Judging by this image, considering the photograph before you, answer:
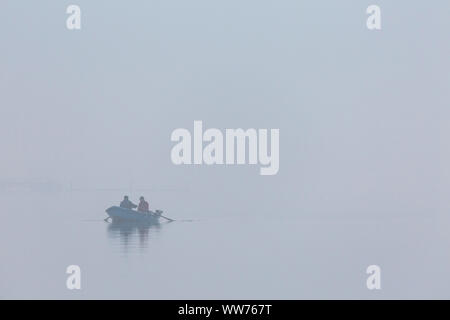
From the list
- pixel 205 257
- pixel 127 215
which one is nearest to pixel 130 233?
pixel 127 215

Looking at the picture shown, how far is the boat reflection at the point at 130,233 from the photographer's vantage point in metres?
13.2

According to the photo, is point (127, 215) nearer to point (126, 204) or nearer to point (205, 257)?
point (126, 204)

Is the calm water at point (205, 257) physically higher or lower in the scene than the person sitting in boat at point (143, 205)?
lower

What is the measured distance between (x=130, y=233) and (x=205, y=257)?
0.49 m

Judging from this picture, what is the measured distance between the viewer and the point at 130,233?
13305 millimetres

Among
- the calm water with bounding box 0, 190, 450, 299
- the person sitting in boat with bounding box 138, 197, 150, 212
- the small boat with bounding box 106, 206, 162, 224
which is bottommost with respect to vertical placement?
the calm water with bounding box 0, 190, 450, 299

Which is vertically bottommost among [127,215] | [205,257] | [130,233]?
[205,257]

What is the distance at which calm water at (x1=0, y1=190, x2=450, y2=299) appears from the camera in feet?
43.1

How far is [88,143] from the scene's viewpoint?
43.2 ft

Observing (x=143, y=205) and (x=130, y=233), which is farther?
(x=130, y=233)

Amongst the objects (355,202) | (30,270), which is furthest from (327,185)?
(30,270)

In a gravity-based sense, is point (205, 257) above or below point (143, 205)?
below

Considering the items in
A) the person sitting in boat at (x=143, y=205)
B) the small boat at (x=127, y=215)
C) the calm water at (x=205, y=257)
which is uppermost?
the person sitting in boat at (x=143, y=205)
